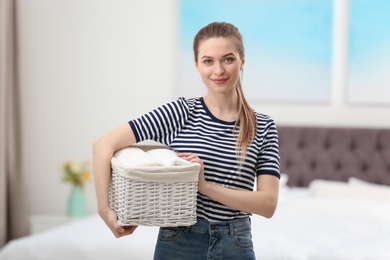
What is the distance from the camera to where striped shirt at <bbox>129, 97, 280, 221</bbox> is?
175 centimetres

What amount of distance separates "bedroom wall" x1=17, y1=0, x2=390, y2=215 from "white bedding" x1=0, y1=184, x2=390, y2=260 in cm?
114

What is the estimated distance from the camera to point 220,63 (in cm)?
174

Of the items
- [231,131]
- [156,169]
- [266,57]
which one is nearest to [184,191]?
[156,169]
